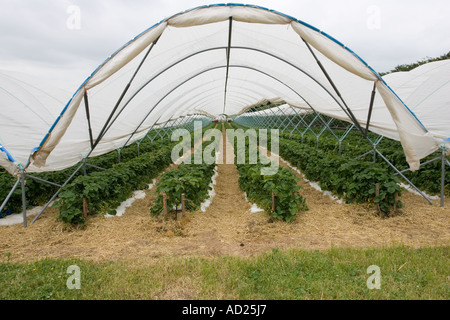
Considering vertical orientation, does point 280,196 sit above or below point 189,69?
below

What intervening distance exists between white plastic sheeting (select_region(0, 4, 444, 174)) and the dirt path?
110 centimetres

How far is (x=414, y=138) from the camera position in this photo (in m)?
4.49

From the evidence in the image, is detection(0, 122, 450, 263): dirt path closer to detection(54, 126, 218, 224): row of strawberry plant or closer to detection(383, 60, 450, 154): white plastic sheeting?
detection(54, 126, 218, 224): row of strawberry plant

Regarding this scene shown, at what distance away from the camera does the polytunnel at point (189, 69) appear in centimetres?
403

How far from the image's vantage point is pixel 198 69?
8.03m

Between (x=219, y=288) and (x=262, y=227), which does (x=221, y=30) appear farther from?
(x=219, y=288)

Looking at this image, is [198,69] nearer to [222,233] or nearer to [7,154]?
[7,154]

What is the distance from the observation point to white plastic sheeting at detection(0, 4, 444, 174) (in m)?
4.04

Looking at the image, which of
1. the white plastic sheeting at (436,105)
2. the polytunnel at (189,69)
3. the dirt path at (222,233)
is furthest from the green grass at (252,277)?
the white plastic sheeting at (436,105)

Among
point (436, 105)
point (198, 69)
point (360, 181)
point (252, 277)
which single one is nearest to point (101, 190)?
point (252, 277)

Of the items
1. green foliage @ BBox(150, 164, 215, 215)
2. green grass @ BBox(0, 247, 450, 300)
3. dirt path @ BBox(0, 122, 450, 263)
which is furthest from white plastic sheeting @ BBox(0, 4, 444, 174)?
green grass @ BBox(0, 247, 450, 300)

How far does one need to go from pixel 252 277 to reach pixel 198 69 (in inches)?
253
